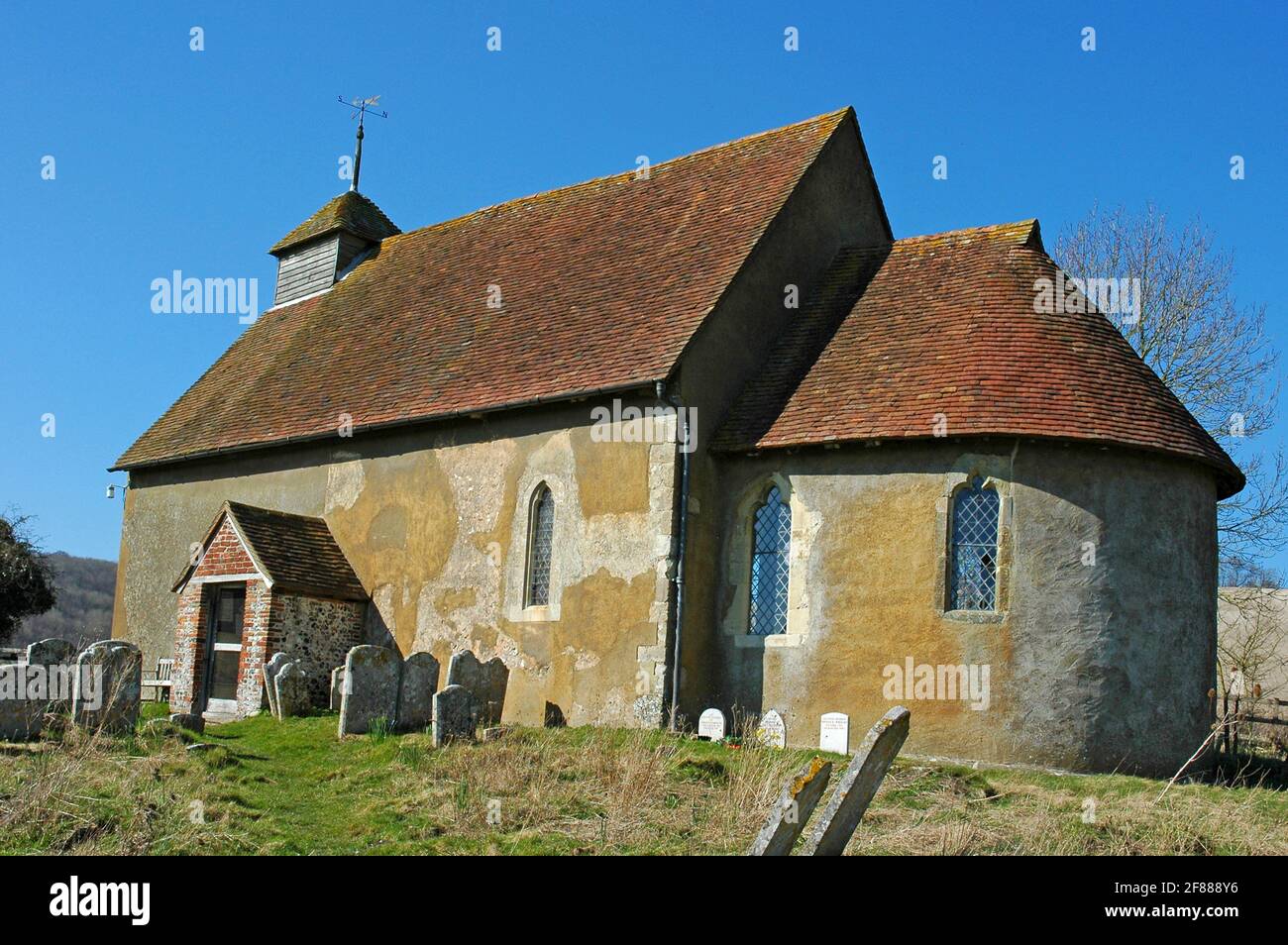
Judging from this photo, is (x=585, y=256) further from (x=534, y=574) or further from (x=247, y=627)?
(x=247, y=627)

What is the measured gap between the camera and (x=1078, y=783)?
14.6 meters

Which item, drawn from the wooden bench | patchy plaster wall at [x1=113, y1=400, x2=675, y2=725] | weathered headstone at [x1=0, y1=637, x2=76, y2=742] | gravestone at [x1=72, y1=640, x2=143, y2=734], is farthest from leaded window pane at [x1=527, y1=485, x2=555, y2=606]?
the wooden bench

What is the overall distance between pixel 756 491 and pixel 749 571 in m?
1.15

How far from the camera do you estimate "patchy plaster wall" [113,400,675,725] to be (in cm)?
1734

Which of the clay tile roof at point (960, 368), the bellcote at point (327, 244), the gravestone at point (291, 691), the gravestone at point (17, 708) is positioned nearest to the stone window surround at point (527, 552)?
the clay tile roof at point (960, 368)

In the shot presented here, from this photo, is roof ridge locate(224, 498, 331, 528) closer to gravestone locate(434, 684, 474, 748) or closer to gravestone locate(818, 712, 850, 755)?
gravestone locate(434, 684, 474, 748)

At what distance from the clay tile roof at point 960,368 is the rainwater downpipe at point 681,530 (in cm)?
85

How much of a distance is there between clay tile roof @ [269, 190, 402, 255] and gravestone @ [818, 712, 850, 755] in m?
18.2

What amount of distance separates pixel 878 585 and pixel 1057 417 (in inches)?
126

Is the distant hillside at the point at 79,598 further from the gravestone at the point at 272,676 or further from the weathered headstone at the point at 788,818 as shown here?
the weathered headstone at the point at 788,818

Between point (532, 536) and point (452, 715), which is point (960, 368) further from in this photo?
point (452, 715)
